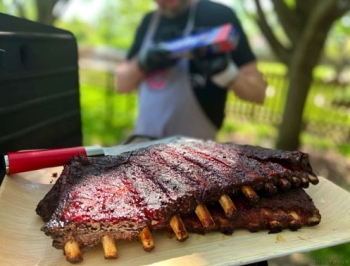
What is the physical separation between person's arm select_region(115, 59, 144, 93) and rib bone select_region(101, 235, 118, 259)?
78.3 inches

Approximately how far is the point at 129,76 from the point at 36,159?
5.38ft

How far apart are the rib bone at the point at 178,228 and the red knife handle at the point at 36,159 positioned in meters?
0.60

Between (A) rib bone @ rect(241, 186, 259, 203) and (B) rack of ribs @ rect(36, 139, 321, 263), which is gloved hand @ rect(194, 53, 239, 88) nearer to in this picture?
(B) rack of ribs @ rect(36, 139, 321, 263)

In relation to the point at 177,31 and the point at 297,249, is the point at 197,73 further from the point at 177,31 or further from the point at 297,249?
the point at 297,249

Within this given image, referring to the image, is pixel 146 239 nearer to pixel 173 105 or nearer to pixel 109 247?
pixel 109 247

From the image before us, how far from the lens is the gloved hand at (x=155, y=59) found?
2.52 metres

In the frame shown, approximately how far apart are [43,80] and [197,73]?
4.49 feet

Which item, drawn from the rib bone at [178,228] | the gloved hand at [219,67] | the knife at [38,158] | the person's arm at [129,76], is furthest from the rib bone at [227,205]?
the person's arm at [129,76]

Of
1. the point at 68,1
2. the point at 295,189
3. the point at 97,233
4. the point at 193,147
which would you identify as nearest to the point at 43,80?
the point at 193,147

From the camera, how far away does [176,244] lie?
1.18m

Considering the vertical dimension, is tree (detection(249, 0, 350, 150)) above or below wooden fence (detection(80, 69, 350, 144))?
above

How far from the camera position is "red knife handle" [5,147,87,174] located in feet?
4.81

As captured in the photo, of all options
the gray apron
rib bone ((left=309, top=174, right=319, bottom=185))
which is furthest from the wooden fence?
rib bone ((left=309, top=174, right=319, bottom=185))

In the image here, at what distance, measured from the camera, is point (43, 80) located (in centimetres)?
169
